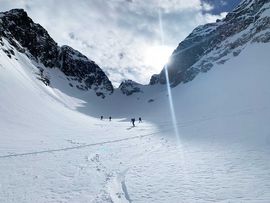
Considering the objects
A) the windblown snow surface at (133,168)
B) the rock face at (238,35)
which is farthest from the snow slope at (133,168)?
the rock face at (238,35)

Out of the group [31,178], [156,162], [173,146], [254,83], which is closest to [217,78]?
[254,83]

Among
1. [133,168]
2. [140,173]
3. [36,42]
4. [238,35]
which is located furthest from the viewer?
[36,42]

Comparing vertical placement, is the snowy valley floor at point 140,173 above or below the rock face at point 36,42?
below

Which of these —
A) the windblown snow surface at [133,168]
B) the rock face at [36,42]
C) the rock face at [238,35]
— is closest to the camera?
the windblown snow surface at [133,168]

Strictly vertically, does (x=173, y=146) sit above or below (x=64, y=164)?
above

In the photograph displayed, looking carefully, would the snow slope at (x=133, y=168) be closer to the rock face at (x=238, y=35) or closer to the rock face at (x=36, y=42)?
the rock face at (x=238, y=35)

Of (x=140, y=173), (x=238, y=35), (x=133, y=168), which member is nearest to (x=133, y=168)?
(x=133, y=168)

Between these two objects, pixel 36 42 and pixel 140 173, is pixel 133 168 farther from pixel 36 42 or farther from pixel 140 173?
pixel 36 42

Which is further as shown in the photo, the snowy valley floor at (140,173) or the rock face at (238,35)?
the rock face at (238,35)

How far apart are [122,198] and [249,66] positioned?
79882 mm

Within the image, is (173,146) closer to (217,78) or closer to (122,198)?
(122,198)

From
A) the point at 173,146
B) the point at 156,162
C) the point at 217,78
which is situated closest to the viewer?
the point at 156,162

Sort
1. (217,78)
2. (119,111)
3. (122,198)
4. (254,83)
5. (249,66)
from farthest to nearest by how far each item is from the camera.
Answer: (119,111), (217,78), (249,66), (254,83), (122,198)

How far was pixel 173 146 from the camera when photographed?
88.5 feet
